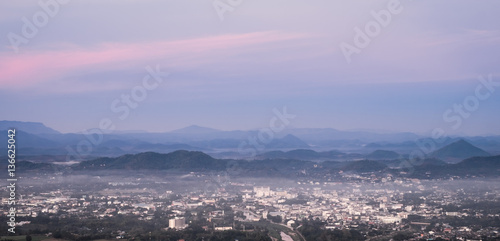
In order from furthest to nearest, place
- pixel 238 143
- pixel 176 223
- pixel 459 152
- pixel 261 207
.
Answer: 1. pixel 238 143
2. pixel 459 152
3. pixel 261 207
4. pixel 176 223

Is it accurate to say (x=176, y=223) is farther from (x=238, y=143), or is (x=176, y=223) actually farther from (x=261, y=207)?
(x=238, y=143)

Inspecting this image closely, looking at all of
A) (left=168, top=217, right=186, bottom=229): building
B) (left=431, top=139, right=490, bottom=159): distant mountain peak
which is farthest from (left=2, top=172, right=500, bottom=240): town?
(left=431, top=139, right=490, bottom=159): distant mountain peak

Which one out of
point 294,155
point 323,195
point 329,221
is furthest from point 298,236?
point 294,155

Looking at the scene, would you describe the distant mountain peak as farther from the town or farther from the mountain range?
the town

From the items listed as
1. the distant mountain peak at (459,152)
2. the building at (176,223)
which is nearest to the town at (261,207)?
the building at (176,223)

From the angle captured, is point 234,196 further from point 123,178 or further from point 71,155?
point 71,155

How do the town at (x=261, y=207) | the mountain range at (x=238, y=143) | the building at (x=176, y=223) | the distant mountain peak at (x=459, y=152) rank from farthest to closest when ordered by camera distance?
the mountain range at (x=238, y=143) → the distant mountain peak at (x=459, y=152) → the building at (x=176, y=223) → the town at (x=261, y=207)

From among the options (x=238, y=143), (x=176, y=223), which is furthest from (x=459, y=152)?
Result: (x=176, y=223)

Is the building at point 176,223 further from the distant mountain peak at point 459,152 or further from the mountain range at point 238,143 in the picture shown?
the distant mountain peak at point 459,152

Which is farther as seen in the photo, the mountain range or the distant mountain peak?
the mountain range

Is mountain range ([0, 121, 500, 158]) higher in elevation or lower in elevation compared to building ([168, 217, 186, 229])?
higher

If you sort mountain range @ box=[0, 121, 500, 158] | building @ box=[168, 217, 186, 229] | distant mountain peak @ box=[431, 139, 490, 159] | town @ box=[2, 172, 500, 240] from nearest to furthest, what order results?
1. town @ box=[2, 172, 500, 240]
2. building @ box=[168, 217, 186, 229]
3. distant mountain peak @ box=[431, 139, 490, 159]
4. mountain range @ box=[0, 121, 500, 158]
